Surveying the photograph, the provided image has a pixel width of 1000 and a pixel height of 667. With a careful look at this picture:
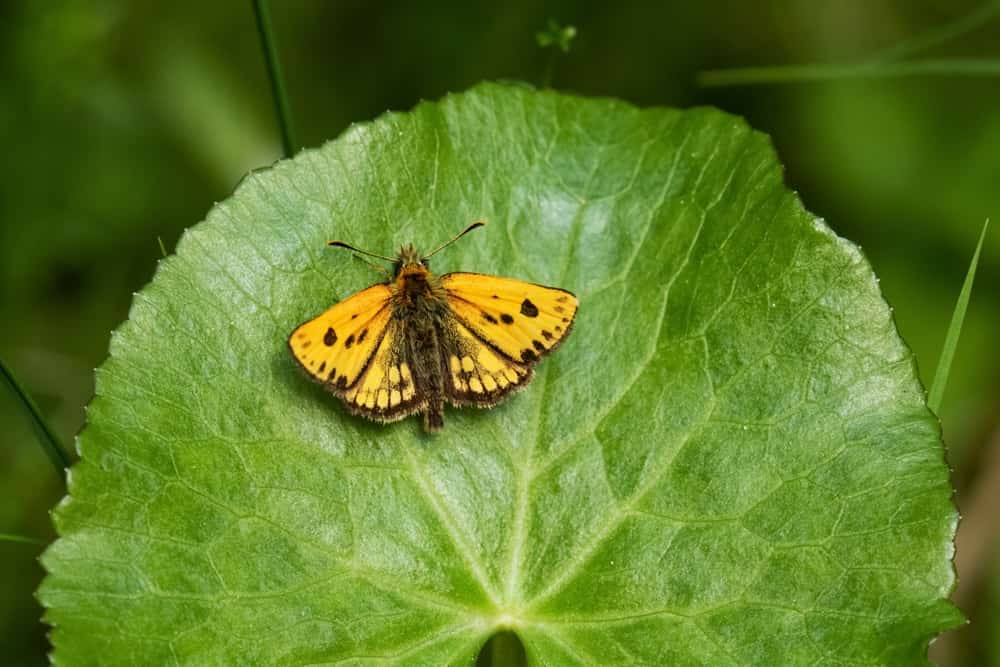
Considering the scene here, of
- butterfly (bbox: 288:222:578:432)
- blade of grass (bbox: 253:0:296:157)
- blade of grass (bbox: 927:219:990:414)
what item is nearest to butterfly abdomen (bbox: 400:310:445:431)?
butterfly (bbox: 288:222:578:432)

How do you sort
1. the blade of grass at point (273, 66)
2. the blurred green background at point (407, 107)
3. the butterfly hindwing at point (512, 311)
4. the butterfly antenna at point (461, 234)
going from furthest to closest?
the blurred green background at point (407, 107), the blade of grass at point (273, 66), the butterfly antenna at point (461, 234), the butterfly hindwing at point (512, 311)

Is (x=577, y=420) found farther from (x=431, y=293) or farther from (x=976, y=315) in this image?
(x=976, y=315)

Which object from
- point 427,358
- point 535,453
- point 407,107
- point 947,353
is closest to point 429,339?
point 427,358

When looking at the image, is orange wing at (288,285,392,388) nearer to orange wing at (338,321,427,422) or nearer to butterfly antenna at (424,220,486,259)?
orange wing at (338,321,427,422)

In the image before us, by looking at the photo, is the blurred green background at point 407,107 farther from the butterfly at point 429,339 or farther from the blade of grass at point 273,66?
the butterfly at point 429,339

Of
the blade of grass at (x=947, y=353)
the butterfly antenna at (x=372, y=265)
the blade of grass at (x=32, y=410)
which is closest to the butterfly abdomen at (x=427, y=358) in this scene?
the butterfly antenna at (x=372, y=265)

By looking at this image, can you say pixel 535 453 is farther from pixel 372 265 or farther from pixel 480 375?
pixel 372 265
